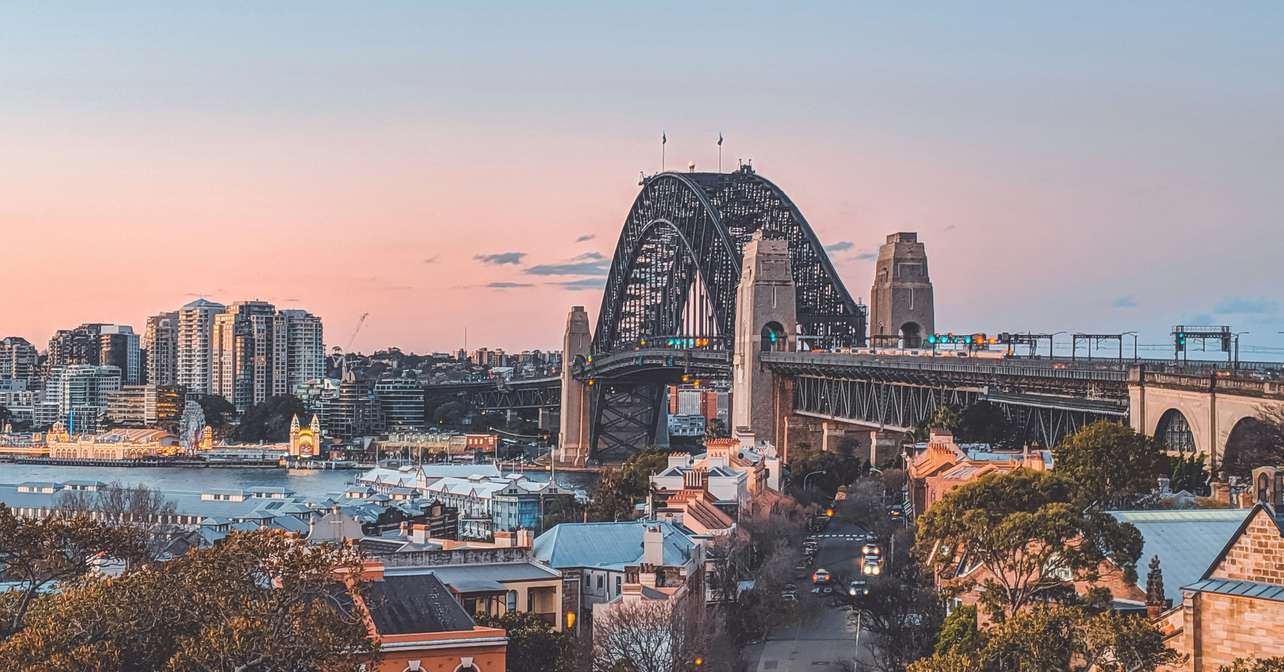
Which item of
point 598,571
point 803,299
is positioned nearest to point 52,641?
point 598,571

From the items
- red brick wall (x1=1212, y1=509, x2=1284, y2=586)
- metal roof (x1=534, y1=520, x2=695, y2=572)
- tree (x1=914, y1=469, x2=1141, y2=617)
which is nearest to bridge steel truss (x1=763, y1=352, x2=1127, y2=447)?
metal roof (x1=534, y1=520, x2=695, y2=572)

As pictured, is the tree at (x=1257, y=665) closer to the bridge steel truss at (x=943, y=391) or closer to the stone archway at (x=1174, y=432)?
the stone archway at (x=1174, y=432)

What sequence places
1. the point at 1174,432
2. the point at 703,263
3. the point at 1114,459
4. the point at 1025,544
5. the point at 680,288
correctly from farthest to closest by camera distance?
the point at 680,288 < the point at 703,263 < the point at 1174,432 < the point at 1114,459 < the point at 1025,544

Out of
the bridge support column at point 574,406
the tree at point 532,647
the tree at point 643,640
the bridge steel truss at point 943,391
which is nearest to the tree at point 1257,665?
the tree at point 643,640

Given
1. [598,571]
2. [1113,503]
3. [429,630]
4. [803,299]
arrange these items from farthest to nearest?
1. [803,299]
2. [598,571]
3. [1113,503]
4. [429,630]

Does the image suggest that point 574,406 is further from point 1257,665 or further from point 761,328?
point 1257,665

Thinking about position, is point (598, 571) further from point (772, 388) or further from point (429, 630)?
point (772, 388)

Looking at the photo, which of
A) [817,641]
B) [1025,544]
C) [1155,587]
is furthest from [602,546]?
[1155,587]
